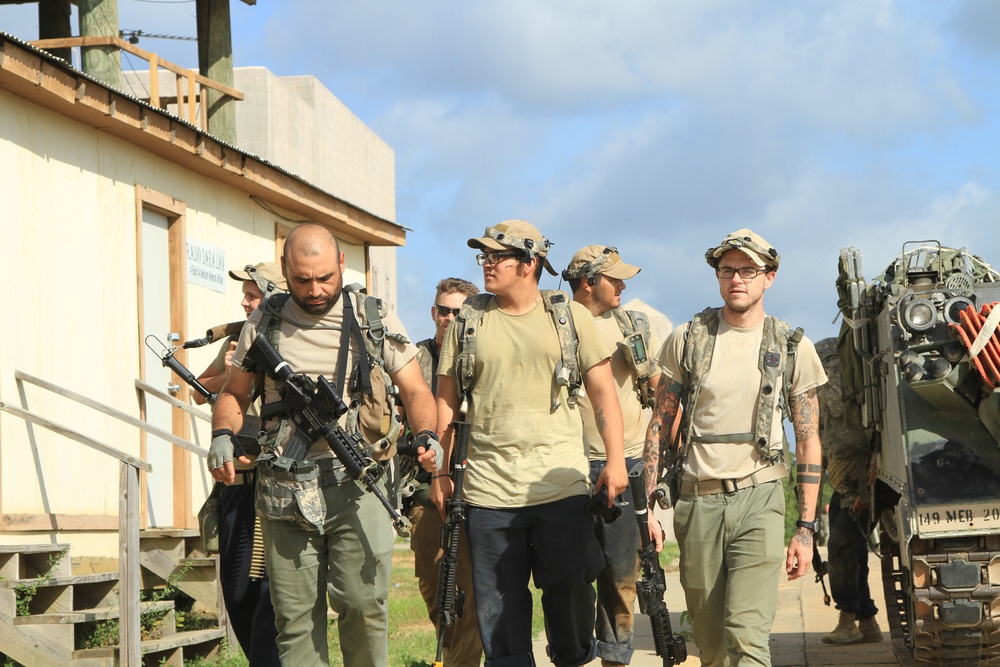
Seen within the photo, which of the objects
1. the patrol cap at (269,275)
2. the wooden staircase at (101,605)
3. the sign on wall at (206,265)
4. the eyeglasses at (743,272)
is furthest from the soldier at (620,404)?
the sign on wall at (206,265)

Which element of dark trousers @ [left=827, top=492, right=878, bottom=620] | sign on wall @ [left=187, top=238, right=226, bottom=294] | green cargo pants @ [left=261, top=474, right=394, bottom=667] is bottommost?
dark trousers @ [left=827, top=492, right=878, bottom=620]

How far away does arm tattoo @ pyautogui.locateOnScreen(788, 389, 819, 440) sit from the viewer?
6398 millimetres

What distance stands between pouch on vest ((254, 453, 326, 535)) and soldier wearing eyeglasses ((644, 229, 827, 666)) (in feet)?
4.88

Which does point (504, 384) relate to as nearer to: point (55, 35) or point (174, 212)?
point (174, 212)

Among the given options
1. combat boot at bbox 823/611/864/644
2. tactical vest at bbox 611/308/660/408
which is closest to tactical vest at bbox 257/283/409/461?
tactical vest at bbox 611/308/660/408

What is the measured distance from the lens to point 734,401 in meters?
6.34

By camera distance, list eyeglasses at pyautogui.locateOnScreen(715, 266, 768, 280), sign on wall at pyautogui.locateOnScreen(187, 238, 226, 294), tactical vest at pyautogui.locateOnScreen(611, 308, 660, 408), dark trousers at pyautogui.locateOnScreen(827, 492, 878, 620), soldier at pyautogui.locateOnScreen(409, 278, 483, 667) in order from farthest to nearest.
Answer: sign on wall at pyautogui.locateOnScreen(187, 238, 226, 294)
dark trousers at pyautogui.locateOnScreen(827, 492, 878, 620)
tactical vest at pyautogui.locateOnScreen(611, 308, 660, 408)
soldier at pyautogui.locateOnScreen(409, 278, 483, 667)
eyeglasses at pyautogui.locateOnScreen(715, 266, 768, 280)

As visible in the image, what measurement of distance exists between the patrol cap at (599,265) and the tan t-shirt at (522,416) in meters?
1.79

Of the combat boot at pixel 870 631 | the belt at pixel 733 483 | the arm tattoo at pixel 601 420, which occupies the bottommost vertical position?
the combat boot at pixel 870 631

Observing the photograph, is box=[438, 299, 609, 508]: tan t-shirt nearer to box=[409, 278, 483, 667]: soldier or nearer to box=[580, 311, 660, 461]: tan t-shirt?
box=[409, 278, 483, 667]: soldier

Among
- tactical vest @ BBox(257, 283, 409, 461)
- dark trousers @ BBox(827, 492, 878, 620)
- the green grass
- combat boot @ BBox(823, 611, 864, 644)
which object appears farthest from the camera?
combat boot @ BBox(823, 611, 864, 644)

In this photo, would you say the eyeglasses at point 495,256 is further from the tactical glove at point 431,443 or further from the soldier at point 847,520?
the soldier at point 847,520

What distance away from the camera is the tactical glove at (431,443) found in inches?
234

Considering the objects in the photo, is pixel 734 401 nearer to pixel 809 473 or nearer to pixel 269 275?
pixel 809 473
